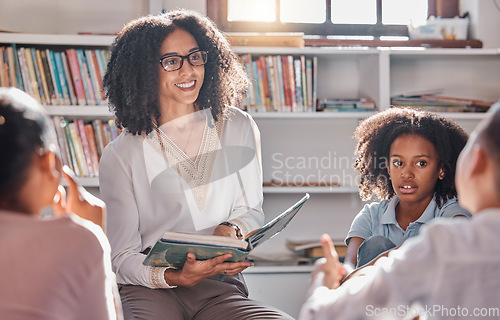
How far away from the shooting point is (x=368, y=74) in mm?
2793

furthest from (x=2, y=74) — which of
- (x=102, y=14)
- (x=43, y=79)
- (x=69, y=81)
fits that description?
(x=102, y=14)

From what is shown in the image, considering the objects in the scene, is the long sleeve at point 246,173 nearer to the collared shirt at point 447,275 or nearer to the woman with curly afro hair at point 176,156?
the woman with curly afro hair at point 176,156

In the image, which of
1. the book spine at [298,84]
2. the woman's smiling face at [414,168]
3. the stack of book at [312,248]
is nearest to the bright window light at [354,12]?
the book spine at [298,84]

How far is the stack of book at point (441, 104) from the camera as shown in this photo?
268 centimetres

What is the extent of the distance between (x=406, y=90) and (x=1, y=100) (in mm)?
2334

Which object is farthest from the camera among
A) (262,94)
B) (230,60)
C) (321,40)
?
(321,40)

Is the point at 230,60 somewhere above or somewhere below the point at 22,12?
below

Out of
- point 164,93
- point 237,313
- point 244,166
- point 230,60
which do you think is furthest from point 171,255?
point 230,60

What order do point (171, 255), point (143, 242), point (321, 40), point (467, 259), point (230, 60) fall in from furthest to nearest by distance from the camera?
point (321, 40) < point (230, 60) < point (143, 242) < point (171, 255) < point (467, 259)

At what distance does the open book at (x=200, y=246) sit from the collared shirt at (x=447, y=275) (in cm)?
54

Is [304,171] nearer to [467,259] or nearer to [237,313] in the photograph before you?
[237,313]

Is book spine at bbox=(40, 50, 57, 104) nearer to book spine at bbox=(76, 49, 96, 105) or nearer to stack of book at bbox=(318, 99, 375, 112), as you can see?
book spine at bbox=(76, 49, 96, 105)

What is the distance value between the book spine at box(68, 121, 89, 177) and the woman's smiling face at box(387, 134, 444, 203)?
1340mm

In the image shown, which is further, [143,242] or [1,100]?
[143,242]
